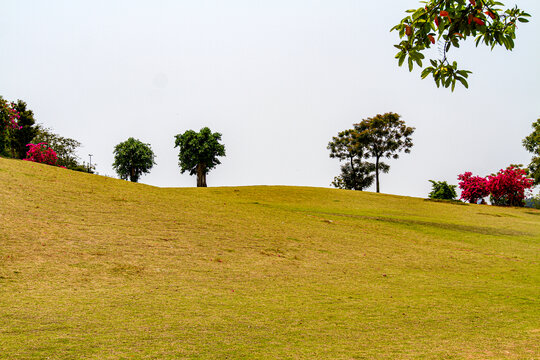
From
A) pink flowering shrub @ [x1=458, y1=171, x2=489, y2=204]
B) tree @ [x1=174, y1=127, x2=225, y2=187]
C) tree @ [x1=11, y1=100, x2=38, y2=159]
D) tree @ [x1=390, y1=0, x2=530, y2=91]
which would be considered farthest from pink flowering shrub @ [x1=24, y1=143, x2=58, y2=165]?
pink flowering shrub @ [x1=458, y1=171, x2=489, y2=204]

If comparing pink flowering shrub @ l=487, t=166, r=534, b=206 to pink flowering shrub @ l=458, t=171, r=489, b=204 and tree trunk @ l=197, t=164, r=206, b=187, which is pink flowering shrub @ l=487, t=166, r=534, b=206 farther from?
tree trunk @ l=197, t=164, r=206, b=187

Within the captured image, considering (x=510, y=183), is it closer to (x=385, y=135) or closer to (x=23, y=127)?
(x=385, y=135)

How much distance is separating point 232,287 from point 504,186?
47782 mm

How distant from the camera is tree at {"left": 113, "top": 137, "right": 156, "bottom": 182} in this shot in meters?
67.5

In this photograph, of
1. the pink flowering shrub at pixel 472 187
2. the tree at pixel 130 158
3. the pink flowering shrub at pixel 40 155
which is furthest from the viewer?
the tree at pixel 130 158

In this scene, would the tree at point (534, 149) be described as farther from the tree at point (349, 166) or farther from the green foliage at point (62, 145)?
the green foliage at point (62, 145)

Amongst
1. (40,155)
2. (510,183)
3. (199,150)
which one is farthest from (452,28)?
(199,150)

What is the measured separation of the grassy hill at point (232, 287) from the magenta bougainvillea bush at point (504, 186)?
3395 centimetres

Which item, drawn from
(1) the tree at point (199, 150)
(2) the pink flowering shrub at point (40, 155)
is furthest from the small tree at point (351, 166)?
(2) the pink flowering shrub at point (40, 155)

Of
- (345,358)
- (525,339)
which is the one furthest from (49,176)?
(525,339)

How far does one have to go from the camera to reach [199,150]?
2432 inches

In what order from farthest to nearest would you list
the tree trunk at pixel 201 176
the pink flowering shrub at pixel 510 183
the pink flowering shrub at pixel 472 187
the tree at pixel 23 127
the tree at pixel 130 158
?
the tree at pixel 130 158
the tree trunk at pixel 201 176
the tree at pixel 23 127
the pink flowering shrub at pixel 472 187
the pink flowering shrub at pixel 510 183

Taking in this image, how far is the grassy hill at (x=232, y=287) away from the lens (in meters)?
4.89

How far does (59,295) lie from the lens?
634 cm
